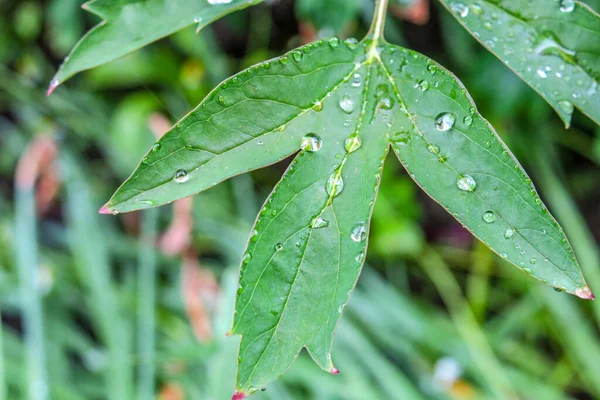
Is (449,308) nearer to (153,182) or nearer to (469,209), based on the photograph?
(469,209)

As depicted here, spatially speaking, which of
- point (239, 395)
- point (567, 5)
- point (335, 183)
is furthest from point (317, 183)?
point (567, 5)

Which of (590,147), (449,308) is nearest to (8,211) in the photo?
(449,308)

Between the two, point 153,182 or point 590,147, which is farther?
point 590,147

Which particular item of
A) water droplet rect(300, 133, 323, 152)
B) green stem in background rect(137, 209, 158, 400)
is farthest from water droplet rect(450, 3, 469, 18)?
green stem in background rect(137, 209, 158, 400)

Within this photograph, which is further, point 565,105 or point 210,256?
point 210,256

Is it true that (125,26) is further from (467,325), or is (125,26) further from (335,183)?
(467,325)
